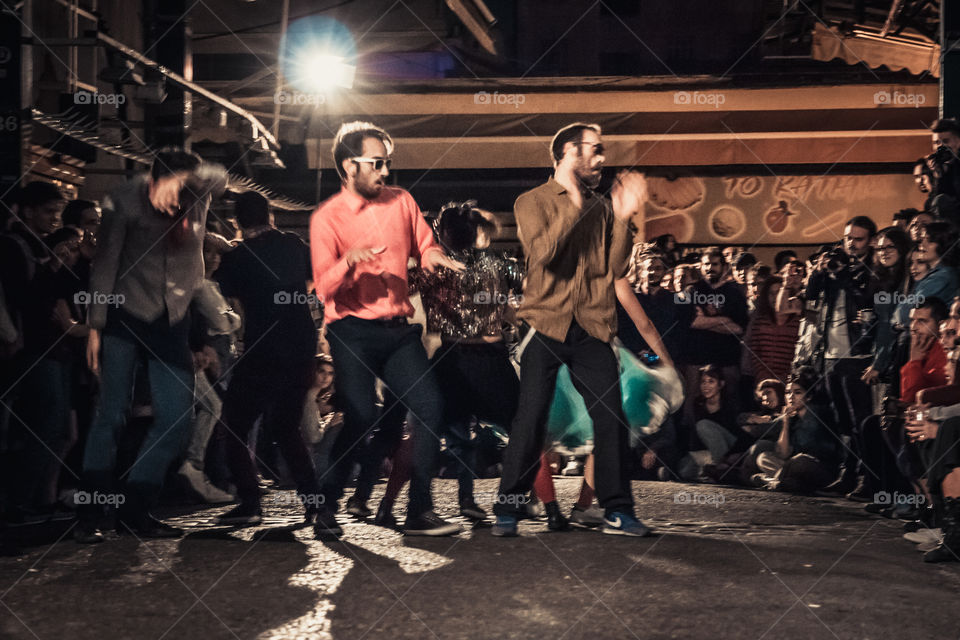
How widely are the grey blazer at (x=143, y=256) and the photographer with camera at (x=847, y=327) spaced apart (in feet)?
13.7

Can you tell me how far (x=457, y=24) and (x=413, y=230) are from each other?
9830 millimetres

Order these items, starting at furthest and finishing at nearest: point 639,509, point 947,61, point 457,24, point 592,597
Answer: point 457,24 → point 947,61 → point 639,509 → point 592,597

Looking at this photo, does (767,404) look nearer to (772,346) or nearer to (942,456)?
(772,346)

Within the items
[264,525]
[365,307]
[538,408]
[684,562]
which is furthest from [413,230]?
[684,562]

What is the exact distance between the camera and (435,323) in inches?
240

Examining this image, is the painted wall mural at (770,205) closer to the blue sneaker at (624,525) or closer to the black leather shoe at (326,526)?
the blue sneaker at (624,525)

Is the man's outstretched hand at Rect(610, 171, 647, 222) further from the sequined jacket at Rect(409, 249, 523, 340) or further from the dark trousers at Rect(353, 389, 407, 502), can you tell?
the dark trousers at Rect(353, 389, 407, 502)

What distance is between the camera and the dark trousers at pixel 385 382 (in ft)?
18.5

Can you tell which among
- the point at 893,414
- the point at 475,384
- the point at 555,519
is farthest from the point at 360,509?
the point at 893,414

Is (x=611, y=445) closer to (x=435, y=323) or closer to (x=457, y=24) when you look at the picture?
(x=435, y=323)

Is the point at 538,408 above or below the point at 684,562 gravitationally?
above

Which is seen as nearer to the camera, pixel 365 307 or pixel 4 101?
pixel 365 307

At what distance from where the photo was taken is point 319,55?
539 inches

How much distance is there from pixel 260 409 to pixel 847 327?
3.95 meters
